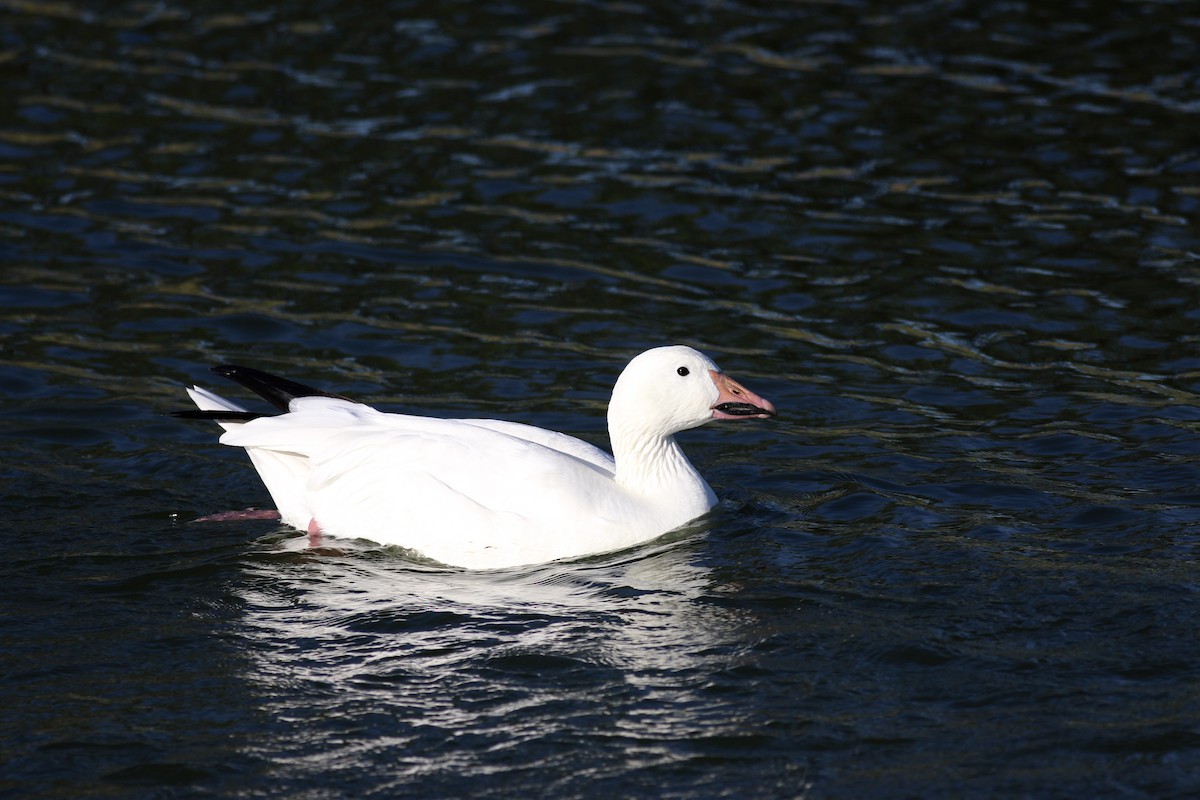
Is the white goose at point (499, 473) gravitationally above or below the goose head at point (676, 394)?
below

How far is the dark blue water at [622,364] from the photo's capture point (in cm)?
636

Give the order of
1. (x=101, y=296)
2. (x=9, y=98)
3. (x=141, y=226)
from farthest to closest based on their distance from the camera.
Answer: (x=9, y=98), (x=141, y=226), (x=101, y=296)

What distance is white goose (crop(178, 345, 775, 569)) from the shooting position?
8039 mm

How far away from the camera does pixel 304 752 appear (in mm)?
6215

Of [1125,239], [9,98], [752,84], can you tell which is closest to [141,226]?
[9,98]

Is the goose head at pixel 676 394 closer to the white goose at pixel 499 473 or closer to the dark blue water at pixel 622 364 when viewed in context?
the white goose at pixel 499 473

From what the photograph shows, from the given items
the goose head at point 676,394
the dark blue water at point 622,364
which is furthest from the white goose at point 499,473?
the dark blue water at point 622,364

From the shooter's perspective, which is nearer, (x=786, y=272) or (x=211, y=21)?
(x=786, y=272)

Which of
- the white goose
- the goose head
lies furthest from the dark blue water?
the goose head

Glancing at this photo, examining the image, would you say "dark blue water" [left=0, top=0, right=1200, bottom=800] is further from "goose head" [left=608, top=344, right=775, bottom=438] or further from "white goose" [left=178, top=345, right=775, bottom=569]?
"goose head" [left=608, top=344, right=775, bottom=438]

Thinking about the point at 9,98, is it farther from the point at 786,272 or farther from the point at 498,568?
the point at 498,568

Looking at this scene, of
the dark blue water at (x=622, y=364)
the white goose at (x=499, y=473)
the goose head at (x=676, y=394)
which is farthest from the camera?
the goose head at (x=676, y=394)

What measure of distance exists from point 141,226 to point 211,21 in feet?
16.9

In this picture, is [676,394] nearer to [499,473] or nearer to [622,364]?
[499,473]
